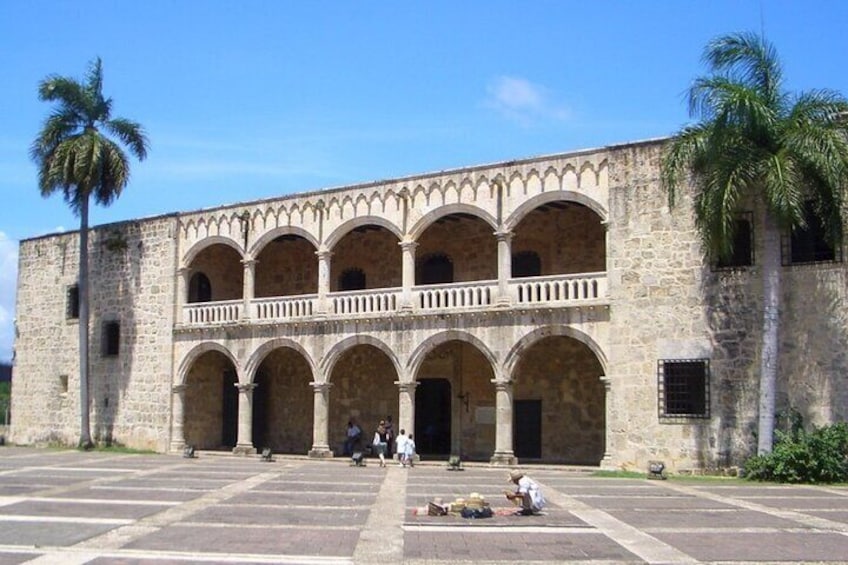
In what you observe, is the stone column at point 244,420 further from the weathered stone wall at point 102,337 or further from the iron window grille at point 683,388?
the iron window grille at point 683,388

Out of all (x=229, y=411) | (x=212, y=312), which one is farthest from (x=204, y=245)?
(x=229, y=411)

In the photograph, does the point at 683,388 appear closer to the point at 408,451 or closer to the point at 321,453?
the point at 408,451

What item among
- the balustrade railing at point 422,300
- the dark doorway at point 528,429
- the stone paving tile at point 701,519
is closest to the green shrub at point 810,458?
the stone paving tile at point 701,519

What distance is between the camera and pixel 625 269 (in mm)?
23031

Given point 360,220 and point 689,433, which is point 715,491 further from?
point 360,220

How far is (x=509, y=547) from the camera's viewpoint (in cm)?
1177

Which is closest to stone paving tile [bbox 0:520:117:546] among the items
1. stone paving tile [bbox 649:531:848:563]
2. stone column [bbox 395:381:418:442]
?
stone paving tile [bbox 649:531:848:563]

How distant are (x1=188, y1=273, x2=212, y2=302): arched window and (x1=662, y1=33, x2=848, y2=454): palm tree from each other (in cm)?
1681

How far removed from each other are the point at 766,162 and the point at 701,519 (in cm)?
907

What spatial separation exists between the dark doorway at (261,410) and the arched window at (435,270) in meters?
6.71

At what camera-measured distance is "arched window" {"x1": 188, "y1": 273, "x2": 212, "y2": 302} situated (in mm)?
31656

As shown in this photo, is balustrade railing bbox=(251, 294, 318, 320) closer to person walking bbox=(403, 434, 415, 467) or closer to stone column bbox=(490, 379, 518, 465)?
person walking bbox=(403, 434, 415, 467)

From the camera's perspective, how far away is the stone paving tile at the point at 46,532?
39.2ft

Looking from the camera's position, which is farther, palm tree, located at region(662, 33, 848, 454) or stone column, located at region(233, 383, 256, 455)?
stone column, located at region(233, 383, 256, 455)
